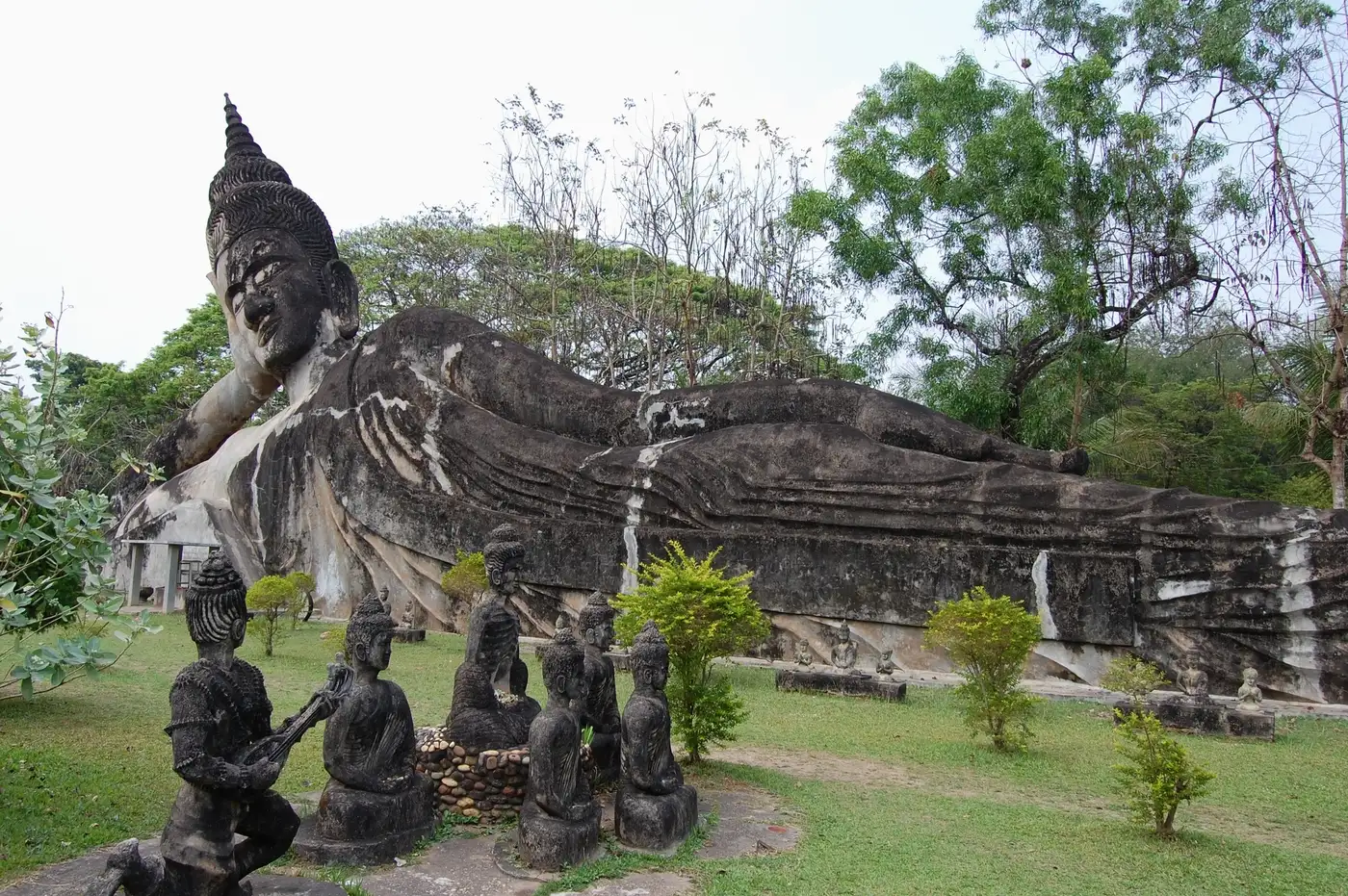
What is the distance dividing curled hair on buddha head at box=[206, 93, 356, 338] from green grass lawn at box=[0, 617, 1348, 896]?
6.07m

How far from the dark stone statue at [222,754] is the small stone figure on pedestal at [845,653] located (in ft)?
19.0

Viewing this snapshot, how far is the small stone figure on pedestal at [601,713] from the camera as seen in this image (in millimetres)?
5547

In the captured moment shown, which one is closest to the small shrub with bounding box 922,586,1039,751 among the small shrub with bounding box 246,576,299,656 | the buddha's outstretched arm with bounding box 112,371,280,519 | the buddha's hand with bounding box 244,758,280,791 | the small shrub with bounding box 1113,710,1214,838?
the small shrub with bounding box 1113,710,1214,838

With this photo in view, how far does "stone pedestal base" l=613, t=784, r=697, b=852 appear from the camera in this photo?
462 centimetres

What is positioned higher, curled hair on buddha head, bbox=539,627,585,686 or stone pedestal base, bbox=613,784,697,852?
curled hair on buddha head, bbox=539,627,585,686

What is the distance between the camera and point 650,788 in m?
4.77

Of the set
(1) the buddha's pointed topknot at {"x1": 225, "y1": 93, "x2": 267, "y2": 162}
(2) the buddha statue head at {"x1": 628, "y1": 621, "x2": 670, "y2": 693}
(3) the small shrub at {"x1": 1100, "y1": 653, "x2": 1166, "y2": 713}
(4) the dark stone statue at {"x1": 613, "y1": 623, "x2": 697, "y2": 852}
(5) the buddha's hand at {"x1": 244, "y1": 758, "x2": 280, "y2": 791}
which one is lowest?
(4) the dark stone statue at {"x1": 613, "y1": 623, "x2": 697, "y2": 852}

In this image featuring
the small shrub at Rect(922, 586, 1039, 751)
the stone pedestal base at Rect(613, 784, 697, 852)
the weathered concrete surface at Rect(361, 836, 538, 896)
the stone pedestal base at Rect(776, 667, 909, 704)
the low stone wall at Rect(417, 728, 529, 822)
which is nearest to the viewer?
the weathered concrete surface at Rect(361, 836, 538, 896)

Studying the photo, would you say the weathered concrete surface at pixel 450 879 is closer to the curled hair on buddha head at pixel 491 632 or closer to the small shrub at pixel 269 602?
the curled hair on buddha head at pixel 491 632

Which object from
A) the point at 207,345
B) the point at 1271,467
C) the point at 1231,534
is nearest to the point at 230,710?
the point at 1231,534

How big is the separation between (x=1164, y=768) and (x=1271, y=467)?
65.2 feet

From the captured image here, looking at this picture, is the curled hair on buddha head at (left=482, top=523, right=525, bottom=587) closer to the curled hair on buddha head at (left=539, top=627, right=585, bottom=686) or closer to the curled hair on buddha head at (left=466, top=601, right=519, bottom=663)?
the curled hair on buddha head at (left=466, top=601, right=519, bottom=663)

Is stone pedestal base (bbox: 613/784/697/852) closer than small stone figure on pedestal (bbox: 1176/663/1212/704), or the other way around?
stone pedestal base (bbox: 613/784/697/852)

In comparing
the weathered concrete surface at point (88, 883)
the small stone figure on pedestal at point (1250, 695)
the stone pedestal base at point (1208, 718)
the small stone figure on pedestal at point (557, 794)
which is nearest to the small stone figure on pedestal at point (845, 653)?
the stone pedestal base at point (1208, 718)
